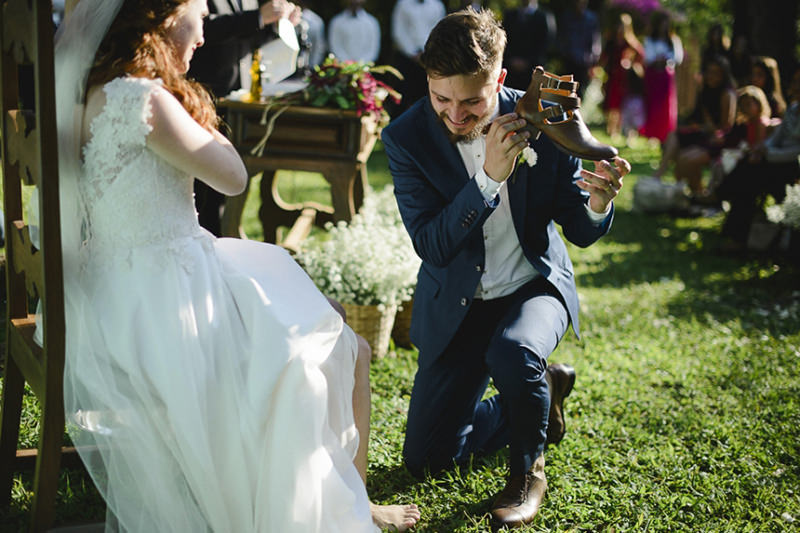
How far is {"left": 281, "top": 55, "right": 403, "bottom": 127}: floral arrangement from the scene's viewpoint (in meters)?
4.15

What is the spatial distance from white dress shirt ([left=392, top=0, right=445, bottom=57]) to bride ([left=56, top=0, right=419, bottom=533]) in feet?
26.6

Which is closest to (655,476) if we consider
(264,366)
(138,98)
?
(264,366)

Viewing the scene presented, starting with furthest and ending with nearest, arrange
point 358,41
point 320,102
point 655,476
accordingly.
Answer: point 358,41, point 320,102, point 655,476

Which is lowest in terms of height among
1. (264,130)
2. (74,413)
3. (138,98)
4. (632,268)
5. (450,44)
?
(632,268)

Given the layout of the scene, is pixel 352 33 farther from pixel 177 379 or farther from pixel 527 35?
pixel 177 379

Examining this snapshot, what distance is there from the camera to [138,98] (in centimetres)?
191

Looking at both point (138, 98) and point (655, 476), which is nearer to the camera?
point (138, 98)

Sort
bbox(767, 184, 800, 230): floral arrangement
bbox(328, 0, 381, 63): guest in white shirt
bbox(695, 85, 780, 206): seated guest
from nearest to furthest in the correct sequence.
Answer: bbox(767, 184, 800, 230): floral arrangement, bbox(695, 85, 780, 206): seated guest, bbox(328, 0, 381, 63): guest in white shirt

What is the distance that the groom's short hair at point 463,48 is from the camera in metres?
2.35

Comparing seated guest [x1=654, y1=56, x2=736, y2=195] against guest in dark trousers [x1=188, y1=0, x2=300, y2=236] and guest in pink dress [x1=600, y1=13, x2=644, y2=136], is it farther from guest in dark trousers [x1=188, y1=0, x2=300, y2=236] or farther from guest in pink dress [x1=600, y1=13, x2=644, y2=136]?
guest in dark trousers [x1=188, y1=0, x2=300, y2=236]

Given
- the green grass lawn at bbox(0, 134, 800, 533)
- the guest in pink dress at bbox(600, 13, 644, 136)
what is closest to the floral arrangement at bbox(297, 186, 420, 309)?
the green grass lawn at bbox(0, 134, 800, 533)

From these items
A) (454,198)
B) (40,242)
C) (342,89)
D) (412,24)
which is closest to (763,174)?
(342,89)

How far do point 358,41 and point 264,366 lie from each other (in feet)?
32.7

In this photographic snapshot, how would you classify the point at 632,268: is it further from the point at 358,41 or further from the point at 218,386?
the point at 358,41
